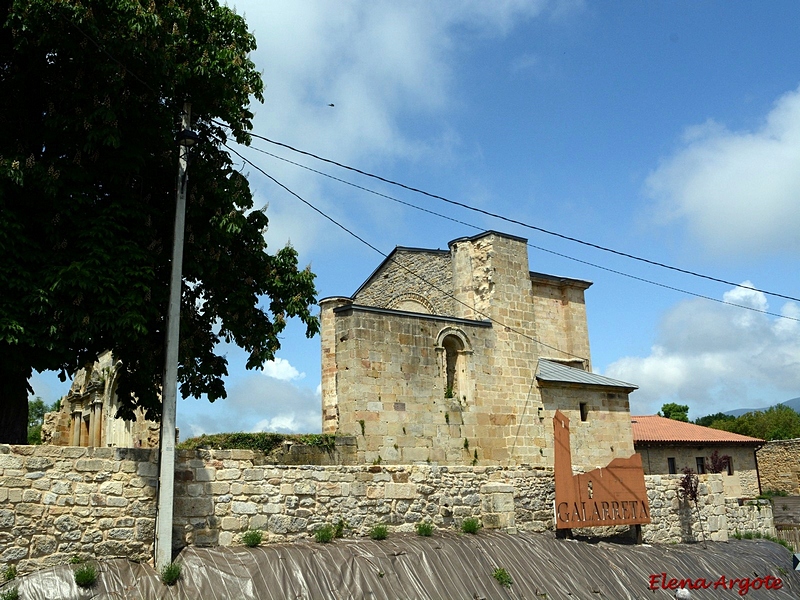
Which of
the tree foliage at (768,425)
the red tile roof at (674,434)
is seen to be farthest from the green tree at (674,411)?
the red tile roof at (674,434)

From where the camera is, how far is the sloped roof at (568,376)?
71.5ft

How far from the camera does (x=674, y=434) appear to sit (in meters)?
31.3

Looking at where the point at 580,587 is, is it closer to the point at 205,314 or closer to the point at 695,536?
the point at 695,536

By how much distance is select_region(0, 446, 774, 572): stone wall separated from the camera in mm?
9281

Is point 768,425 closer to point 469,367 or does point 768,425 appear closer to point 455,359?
point 469,367

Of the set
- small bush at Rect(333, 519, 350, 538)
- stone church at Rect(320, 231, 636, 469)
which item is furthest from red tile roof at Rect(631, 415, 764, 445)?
small bush at Rect(333, 519, 350, 538)

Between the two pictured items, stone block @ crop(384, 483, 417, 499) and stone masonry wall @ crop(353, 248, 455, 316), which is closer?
stone block @ crop(384, 483, 417, 499)

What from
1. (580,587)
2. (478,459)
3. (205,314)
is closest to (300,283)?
(205,314)

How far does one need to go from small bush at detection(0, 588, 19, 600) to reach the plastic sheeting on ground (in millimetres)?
92

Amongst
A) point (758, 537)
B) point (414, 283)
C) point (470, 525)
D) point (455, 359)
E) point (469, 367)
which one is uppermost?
point (414, 283)

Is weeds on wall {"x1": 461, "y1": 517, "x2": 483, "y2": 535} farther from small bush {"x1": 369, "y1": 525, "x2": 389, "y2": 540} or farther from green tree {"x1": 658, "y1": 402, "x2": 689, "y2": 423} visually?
green tree {"x1": 658, "y1": 402, "x2": 689, "y2": 423}

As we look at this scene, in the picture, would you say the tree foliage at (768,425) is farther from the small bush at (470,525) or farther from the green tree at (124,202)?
the green tree at (124,202)

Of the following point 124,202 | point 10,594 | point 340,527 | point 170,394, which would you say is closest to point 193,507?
point 170,394

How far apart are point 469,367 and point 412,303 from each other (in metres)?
5.11
